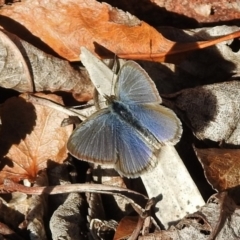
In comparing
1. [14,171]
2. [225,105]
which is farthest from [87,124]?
A: [225,105]

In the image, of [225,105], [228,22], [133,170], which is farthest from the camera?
[228,22]

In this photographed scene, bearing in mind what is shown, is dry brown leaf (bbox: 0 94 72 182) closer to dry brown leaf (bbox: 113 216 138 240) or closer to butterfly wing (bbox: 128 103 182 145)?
butterfly wing (bbox: 128 103 182 145)

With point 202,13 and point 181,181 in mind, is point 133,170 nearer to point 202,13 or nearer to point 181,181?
point 181,181

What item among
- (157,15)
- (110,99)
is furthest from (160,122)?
(157,15)

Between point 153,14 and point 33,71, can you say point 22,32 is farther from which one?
point 153,14

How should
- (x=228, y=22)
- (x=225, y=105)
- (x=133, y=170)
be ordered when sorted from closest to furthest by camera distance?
(x=133, y=170), (x=225, y=105), (x=228, y=22)

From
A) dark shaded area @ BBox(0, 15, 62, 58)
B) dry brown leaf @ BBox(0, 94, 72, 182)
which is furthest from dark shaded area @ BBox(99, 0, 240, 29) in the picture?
dry brown leaf @ BBox(0, 94, 72, 182)
